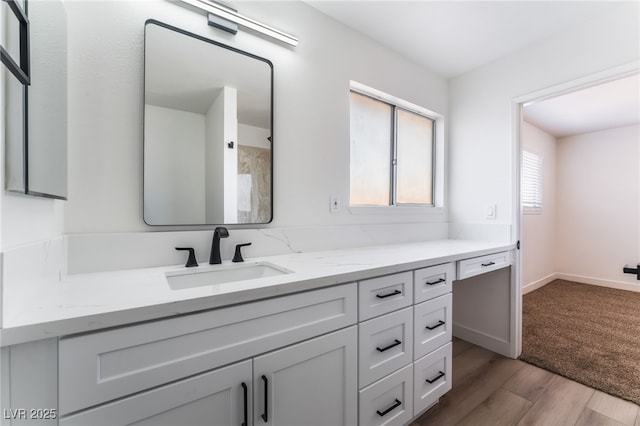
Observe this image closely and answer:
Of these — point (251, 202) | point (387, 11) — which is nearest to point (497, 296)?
point (251, 202)

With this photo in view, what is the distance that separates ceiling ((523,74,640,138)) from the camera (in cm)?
268

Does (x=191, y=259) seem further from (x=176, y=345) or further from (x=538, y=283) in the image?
(x=538, y=283)

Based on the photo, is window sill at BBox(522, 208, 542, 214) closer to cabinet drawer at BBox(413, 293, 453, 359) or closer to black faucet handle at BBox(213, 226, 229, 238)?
cabinet drawer at BBox(413, 293, 453, 359)

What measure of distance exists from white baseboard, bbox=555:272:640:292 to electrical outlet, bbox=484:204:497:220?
3.37 m

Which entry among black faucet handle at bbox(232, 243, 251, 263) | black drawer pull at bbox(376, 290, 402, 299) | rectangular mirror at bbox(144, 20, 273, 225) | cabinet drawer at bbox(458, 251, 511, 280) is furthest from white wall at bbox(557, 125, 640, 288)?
black faucet handle at bbox(232, 243, 251, 263)

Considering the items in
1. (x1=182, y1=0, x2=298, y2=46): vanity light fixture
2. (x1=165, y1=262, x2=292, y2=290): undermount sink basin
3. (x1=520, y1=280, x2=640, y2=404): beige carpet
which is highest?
(x1=182, y1=0, x2=298, y2=46): vanity light fixture

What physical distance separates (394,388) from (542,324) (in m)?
2.30

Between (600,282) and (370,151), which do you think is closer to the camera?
(370,151)

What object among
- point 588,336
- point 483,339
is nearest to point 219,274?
point 483,339

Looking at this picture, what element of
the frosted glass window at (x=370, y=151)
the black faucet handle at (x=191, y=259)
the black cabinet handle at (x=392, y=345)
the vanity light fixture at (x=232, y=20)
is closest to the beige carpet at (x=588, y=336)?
the black cabinet handle at (x=392, y=345)

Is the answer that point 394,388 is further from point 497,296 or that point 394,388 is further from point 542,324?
point 542,324

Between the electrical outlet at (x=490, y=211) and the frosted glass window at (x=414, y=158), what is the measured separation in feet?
1.53

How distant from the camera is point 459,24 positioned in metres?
1.85

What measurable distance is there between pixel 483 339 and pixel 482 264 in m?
0.92
